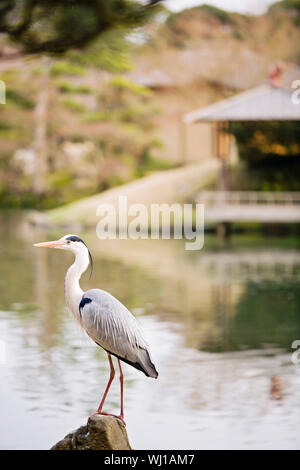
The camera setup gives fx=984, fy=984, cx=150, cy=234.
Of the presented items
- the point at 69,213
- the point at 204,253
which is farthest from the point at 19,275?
the point at 69,213

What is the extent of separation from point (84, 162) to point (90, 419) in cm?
2736

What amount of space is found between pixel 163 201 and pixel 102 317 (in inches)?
683

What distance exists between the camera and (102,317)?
4324 mm

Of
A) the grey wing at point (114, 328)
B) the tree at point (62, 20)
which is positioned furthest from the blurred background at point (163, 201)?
the grey wing at point (114, 328)

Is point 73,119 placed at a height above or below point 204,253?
above

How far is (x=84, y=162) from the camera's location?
31.5 m

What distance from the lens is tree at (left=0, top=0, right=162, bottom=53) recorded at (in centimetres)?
655

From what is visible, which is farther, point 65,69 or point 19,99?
point 19,99

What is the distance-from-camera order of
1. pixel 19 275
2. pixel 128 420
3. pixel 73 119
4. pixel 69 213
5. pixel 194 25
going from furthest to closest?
pixel 194 25 → pixel 73 119 → pixel 69 213 → pixel 19 275 → pixel 128 420

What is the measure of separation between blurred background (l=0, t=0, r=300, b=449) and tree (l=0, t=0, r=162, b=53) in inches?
0.5

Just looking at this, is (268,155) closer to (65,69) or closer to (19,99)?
(65,69)

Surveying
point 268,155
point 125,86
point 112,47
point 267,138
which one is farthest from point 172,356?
point 125,86

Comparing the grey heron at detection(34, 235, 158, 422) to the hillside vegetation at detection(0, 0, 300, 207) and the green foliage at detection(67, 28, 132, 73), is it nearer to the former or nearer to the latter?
the green foliage at detection(67, 28, 132, 73)

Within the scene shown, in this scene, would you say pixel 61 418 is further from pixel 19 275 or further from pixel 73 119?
pixel 73 119
